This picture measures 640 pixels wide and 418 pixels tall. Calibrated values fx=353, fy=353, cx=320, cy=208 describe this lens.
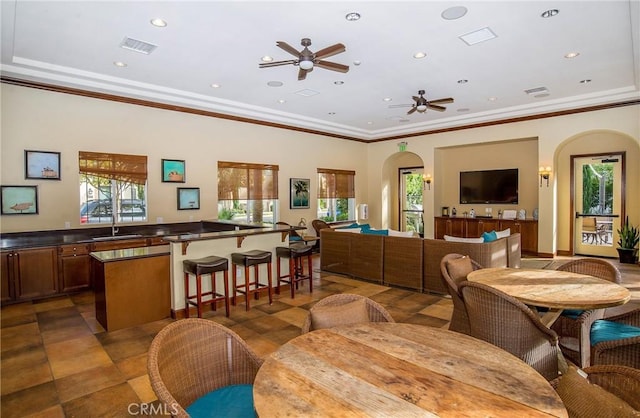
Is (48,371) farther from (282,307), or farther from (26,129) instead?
(26,129)

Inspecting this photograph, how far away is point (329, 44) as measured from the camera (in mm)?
4617

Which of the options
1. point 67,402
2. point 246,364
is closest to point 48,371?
point 67,402

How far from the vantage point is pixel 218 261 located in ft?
14.4

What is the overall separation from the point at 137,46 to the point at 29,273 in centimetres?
350

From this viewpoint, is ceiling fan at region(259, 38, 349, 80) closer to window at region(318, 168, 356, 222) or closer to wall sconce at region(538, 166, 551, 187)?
window at region(318, 168, 356, 222)

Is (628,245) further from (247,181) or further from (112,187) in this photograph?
(112,187)

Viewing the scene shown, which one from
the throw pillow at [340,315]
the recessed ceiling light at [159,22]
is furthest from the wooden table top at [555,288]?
the recessed ceiling light at [159,22]

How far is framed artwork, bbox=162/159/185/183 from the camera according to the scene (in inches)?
268

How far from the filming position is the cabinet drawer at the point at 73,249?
523cm

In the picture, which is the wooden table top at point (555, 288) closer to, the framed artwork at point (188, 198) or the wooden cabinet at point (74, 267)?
the wooden cabinet at point (74, 267)

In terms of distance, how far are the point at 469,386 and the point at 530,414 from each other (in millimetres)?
219

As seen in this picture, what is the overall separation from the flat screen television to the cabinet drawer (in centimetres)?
934

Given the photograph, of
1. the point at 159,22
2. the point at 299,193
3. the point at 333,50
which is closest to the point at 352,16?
the point at 333,50

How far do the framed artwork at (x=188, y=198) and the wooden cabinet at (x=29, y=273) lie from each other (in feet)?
7.54
